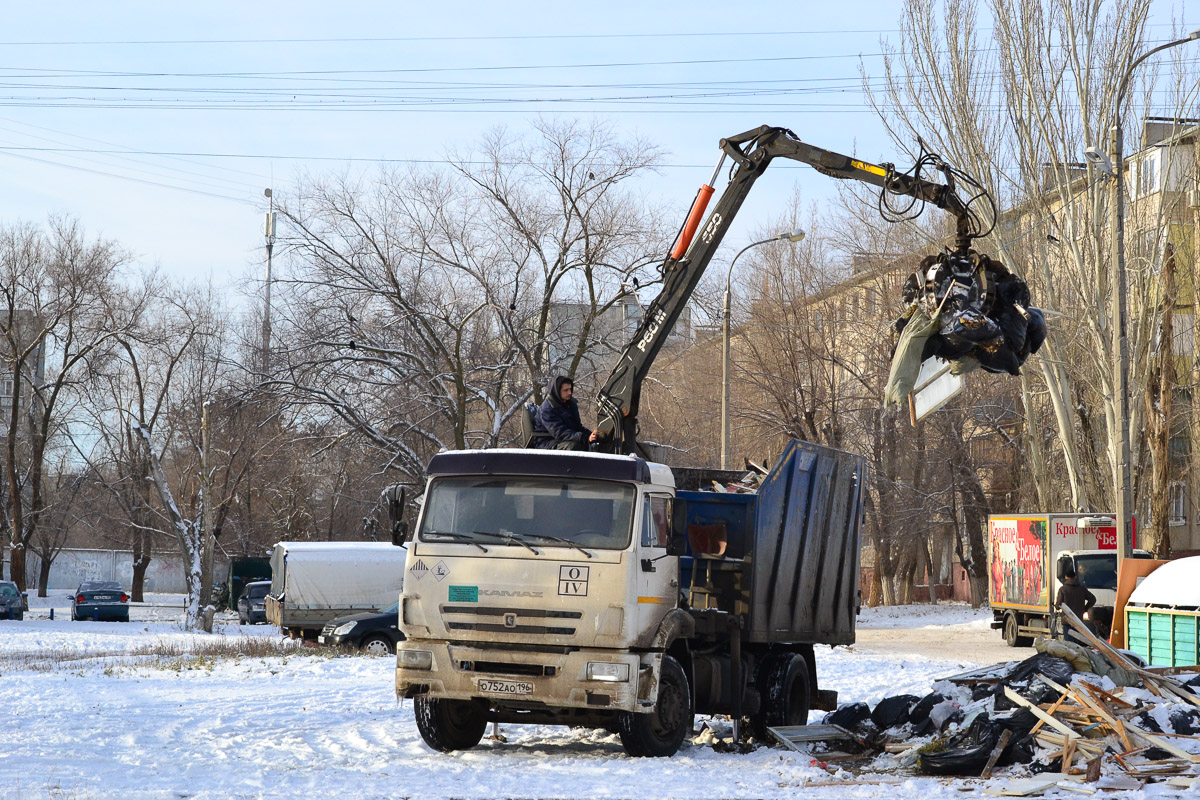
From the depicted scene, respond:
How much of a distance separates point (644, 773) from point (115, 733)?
4939 mm

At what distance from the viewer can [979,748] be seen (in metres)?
9.86

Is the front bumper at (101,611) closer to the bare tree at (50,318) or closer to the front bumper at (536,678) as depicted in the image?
the bare tree at (50,318)

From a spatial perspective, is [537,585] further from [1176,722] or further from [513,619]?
[1176,722]

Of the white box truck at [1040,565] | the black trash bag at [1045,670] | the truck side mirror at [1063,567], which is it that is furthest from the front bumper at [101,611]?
the black trash bag at [1045,670]

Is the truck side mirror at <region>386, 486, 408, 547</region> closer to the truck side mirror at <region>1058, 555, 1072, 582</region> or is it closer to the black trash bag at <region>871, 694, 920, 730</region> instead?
Answer: the black trash bag at <region>871, 694, 920, 730</region>

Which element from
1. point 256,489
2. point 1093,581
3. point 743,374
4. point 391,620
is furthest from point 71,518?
point 1093,581

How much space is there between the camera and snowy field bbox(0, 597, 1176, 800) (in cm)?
886

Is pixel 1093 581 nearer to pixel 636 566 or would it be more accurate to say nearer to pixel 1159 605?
pixel 1159 605

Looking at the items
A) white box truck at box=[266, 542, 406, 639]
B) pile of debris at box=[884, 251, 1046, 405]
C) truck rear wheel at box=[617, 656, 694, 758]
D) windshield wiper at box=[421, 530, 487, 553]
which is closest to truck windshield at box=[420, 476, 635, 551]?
windshield wiper at box=[421, 530, 487, 553]

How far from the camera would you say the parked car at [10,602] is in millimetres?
40656

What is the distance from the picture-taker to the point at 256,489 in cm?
5222

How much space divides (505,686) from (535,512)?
1.43 m

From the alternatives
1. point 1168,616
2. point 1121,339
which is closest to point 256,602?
point 1121,339

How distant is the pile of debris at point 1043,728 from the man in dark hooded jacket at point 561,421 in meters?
A: 3.33
